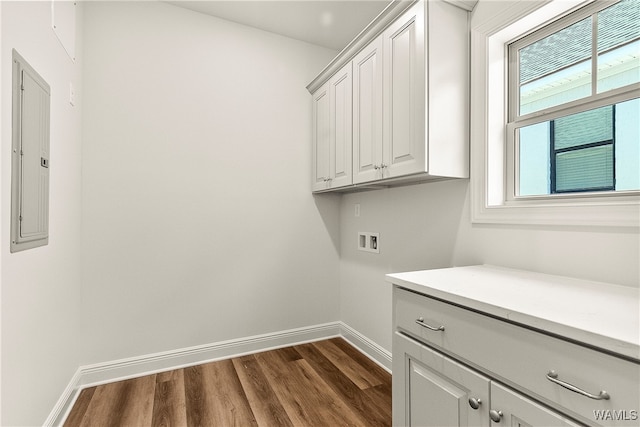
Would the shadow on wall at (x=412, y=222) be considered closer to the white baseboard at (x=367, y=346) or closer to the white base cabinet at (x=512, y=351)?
the white base cabinet at (x=512, y=351)

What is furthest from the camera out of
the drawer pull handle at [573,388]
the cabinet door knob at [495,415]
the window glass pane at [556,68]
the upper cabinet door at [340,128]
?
the upper cabinet door at [340,128]

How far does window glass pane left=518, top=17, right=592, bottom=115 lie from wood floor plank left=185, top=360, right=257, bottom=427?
2209 mm

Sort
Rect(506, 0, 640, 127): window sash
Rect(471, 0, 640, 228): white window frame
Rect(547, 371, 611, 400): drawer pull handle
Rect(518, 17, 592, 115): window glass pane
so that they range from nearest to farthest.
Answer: Rect(547, 371, 611, 400): drawer pull handle
Rect(506, 0, 640, 127): window sash
Rect(518, 17, 592, 115): window glass pane
Rect(471, 0, 640, 228): white window frame

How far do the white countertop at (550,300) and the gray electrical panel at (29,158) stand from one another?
1514 mm

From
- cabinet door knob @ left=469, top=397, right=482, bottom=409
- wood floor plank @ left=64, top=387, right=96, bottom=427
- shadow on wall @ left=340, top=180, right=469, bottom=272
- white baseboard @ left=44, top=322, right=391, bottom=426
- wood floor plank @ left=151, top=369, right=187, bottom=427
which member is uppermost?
shadow on wall @ left=340, top=180, right=469, bottom=272

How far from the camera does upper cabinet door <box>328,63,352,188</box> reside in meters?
2.16

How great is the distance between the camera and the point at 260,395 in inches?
74.1

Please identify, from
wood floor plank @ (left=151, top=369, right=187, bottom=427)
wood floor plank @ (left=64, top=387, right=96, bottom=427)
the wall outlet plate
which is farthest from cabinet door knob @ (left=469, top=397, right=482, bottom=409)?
wood floor plank @ (left=64, top=387, right=96, bottom=427)

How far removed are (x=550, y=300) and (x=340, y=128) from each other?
5.61ft

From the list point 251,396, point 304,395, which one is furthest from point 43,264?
point 304,395

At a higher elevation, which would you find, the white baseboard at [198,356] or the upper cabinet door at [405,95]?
the upper cabinet door at [405,95]

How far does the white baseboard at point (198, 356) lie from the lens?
73.8 inches

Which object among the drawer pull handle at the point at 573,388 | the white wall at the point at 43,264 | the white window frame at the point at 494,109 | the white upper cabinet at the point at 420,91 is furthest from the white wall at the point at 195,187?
the drawer pull handle at the point at 573,388

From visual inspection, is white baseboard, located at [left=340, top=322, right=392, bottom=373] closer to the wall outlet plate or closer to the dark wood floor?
the dark wood floor
